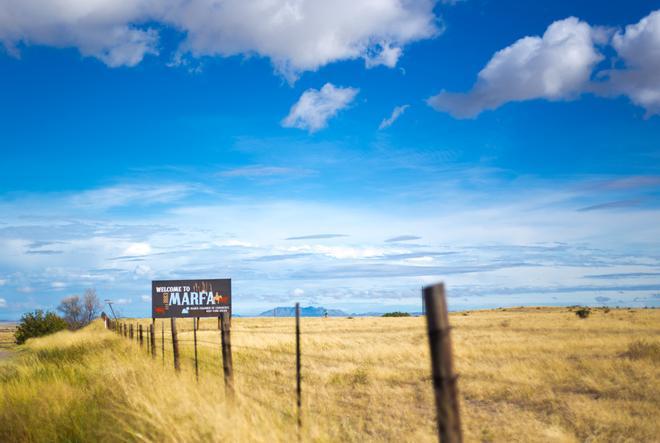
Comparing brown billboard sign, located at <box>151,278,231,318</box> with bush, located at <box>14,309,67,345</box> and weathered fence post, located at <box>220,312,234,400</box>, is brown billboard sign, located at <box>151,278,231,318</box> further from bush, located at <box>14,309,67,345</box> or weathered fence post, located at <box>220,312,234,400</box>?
weathered fence post, located at <box>220,312,234,400</box>

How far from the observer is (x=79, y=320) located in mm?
81625

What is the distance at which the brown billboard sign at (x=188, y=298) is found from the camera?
149 ft

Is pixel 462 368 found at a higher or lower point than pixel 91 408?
lower

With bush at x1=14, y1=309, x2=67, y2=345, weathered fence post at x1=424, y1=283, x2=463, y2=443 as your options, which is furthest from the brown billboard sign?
weathered fence post at x1=424, y1=283, x2=463, y2=443

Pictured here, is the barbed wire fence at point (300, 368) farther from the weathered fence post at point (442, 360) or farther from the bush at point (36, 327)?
the bush at point (36, 327)

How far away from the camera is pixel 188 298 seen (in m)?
46.1

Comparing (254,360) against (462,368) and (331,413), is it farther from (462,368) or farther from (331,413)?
(331,413)

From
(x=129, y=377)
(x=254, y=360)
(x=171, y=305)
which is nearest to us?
(x=129, y=377)

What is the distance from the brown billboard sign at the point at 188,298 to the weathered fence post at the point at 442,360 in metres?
43.3

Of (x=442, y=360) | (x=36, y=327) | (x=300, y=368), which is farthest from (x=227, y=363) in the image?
(x=36, y=327)

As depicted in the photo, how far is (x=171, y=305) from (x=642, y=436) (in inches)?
1602

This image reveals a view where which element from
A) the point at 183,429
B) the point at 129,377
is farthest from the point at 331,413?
the point at 183,429

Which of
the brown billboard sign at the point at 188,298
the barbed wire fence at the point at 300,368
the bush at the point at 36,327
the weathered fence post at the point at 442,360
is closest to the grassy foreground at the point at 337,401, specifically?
the barbed wire fence at the point at 300,368

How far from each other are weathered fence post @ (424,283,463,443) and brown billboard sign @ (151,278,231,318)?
1704 inches
